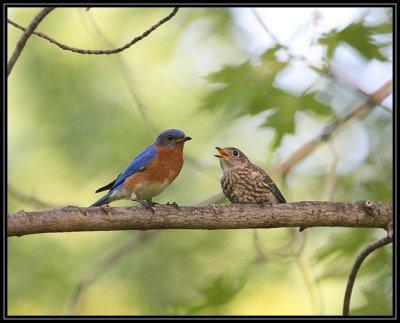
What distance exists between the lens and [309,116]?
481 centimetres

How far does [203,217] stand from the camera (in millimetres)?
4441

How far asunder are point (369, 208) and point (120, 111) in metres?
4.52

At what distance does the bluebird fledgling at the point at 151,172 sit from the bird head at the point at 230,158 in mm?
597

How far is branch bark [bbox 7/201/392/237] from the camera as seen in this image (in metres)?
4.06

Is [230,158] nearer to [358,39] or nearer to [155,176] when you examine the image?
[155,176]

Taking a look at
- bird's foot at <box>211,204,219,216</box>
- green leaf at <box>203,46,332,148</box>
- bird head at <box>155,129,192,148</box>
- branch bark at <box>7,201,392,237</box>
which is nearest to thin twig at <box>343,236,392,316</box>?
branch bark at <box>7,201,392,237</box>

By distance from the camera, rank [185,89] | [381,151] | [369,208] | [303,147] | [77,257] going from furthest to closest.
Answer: [185,89]
[77,257]
[381,151]
[303,147]
[369,208]

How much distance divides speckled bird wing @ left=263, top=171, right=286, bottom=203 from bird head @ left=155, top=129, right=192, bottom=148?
78 centimetres

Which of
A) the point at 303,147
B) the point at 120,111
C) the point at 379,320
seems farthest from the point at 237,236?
the point at 379,320

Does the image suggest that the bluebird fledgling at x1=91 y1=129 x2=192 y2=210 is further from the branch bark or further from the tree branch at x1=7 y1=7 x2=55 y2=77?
the tree branch at x1=7 y1=7 x2=55 y2=77

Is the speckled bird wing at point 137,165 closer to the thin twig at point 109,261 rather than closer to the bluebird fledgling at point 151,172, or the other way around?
the bluebird fledgling at point 151,172

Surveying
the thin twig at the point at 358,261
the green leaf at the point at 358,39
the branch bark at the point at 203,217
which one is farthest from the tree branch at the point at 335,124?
the thin twig at the point at 358,261

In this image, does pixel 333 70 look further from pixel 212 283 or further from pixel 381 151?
pixel 212 283

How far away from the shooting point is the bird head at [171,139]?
555cm
